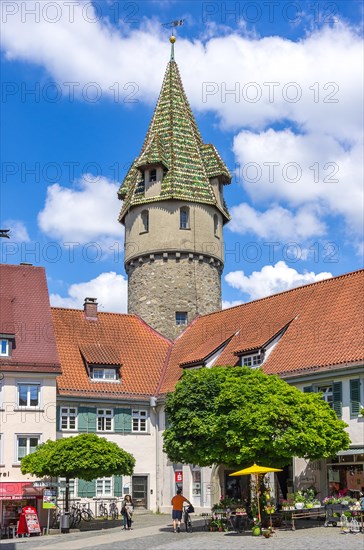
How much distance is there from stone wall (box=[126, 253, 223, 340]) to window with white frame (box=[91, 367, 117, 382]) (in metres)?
5.83

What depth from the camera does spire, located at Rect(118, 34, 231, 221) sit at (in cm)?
5044

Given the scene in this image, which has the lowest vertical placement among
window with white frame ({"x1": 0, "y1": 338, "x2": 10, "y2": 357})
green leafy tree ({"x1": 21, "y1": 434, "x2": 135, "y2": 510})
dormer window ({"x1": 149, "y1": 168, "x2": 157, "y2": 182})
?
green leafy tree ({"x1": 21, "y1": 434, "x2": 135, "y2": 510})

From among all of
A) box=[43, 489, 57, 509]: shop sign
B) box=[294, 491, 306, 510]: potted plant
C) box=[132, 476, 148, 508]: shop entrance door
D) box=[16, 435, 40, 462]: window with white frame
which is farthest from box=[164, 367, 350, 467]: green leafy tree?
box=[132, 476, 148, 508]: shop entrance door

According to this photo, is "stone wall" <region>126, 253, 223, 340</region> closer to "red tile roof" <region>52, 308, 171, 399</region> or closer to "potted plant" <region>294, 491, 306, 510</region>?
"red tile roof" <region>52, 308, 171, 399</region>

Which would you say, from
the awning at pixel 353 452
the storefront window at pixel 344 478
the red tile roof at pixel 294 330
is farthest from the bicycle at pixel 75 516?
the awning at pixel 353 452

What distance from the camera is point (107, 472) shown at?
34062 mm

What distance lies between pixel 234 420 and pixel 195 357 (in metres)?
13.9

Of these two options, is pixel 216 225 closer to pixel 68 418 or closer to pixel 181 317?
pixel 181 317

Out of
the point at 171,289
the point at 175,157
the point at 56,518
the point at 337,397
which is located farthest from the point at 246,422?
the point at 175,157

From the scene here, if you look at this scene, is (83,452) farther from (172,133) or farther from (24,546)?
(172,133)

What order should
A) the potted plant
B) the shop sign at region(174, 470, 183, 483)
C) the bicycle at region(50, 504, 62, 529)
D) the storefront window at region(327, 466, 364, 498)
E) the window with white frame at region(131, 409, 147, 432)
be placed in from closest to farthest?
the potted plant → the storefront window at region(327, 466, 364, 498) → the bicycle at region(50, 504, 62, 529) → the shop sign at region(174, 470, 183, 483) → the window with white frame at region(131, 409, 147, 432)

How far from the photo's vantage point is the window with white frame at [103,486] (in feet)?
134

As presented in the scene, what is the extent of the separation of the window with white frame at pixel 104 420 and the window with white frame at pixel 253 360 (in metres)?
7.57

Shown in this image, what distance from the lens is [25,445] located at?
124 feet
